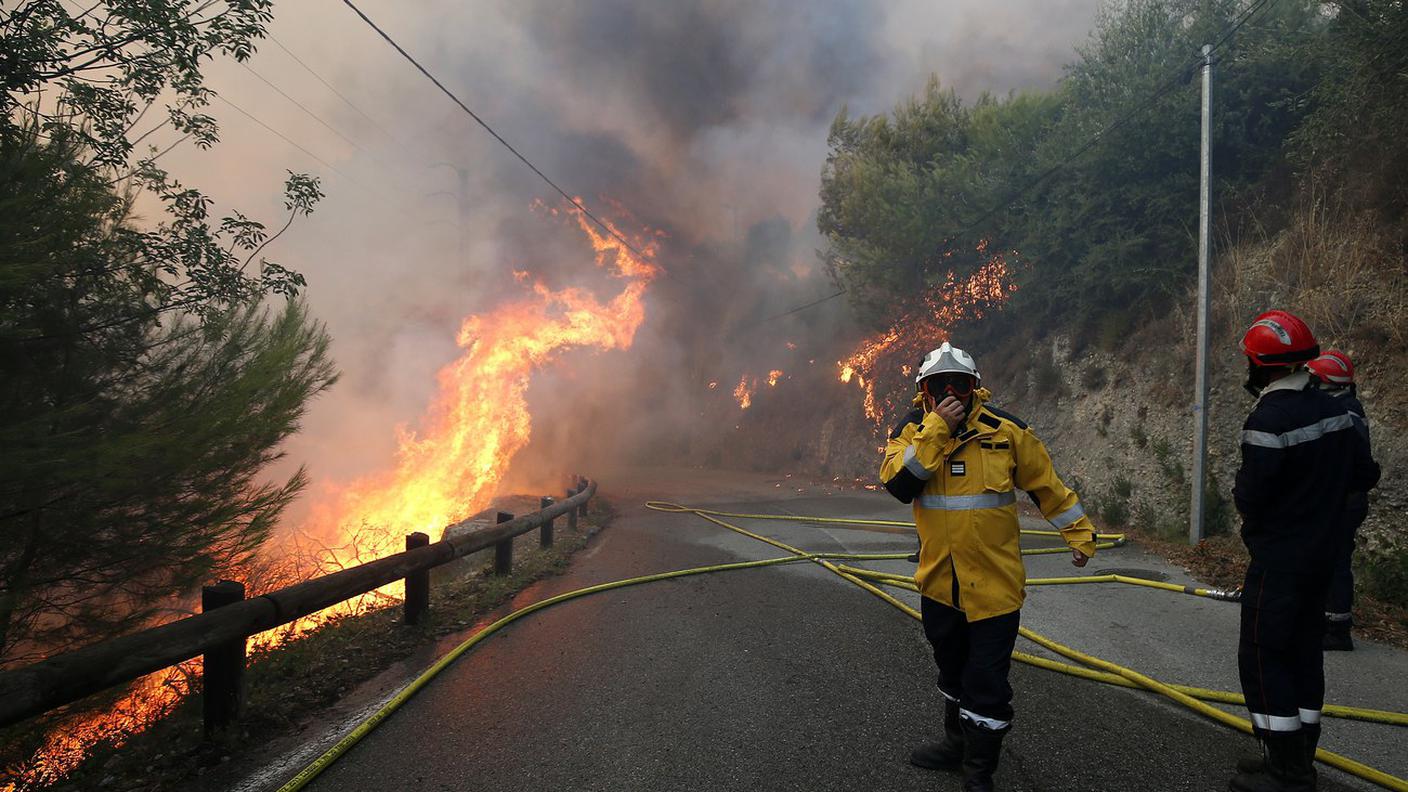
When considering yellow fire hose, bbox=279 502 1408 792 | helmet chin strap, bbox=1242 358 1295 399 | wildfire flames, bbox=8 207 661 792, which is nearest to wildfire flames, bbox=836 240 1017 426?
wildfire flames, bbox=8 207 661 792

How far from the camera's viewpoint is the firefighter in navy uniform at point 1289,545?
9.39 ft

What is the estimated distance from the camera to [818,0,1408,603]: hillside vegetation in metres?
7.86

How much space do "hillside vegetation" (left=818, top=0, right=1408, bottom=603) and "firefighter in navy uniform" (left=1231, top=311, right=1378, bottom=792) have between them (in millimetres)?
3985

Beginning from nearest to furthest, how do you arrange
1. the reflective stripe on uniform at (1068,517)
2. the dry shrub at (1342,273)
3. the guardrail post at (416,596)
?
1. the reflective stripe on uniform at (1068,517)
2. the guardrail post at (416,596)
3. the dry shrub at (1342,273)

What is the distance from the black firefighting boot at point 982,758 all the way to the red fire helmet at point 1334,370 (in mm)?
3506

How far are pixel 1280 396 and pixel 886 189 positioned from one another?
51.3 feet

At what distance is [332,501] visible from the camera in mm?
15344

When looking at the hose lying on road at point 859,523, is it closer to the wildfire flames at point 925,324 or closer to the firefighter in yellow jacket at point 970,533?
the firefighter in yellow jacket at point 970,533

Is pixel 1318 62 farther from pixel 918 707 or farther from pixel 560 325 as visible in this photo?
pixel 560 325

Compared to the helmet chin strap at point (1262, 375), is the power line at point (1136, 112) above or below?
above

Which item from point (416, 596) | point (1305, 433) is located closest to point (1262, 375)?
point (1305, 433)

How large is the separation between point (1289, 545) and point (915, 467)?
160 centimetres

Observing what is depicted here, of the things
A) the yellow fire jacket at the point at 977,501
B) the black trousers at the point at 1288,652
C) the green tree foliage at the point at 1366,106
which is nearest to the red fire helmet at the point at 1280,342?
the black trousers at the point at 1288,652

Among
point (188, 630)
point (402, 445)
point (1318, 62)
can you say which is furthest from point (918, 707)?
point (402, 445)
